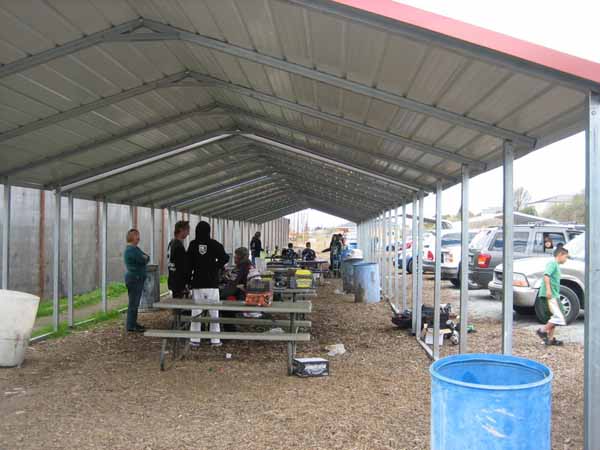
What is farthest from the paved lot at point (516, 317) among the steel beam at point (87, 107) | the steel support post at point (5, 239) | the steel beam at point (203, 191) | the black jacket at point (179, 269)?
the steel support post at point (5, 239)

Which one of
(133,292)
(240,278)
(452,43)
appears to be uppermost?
(452,43)

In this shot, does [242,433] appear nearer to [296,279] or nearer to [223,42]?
[223,42]

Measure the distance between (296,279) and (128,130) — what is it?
370 centimetres

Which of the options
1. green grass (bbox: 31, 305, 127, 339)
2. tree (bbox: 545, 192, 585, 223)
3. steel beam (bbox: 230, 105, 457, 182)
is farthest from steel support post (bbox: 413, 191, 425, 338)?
tree (bbox: 545, 192, 585, 223)

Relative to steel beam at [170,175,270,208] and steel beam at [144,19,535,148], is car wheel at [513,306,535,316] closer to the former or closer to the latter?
steel beam at [144,19,535,148]

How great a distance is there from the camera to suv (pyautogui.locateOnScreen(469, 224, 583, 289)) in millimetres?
12438

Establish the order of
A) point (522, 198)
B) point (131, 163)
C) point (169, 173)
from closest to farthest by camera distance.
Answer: point (131, 163)
point (169, 173)
point (522, 198)

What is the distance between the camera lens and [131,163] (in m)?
9.33

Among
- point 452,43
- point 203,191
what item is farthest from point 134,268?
point 452,43

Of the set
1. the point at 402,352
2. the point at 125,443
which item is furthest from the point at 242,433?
the point at 402,352

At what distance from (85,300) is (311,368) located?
876 centimetres

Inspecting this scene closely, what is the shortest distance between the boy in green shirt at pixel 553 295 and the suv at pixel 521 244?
3505 millimetres

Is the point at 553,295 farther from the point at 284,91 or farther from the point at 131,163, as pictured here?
the point at 131,163

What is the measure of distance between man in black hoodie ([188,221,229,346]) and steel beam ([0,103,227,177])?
1.53m
